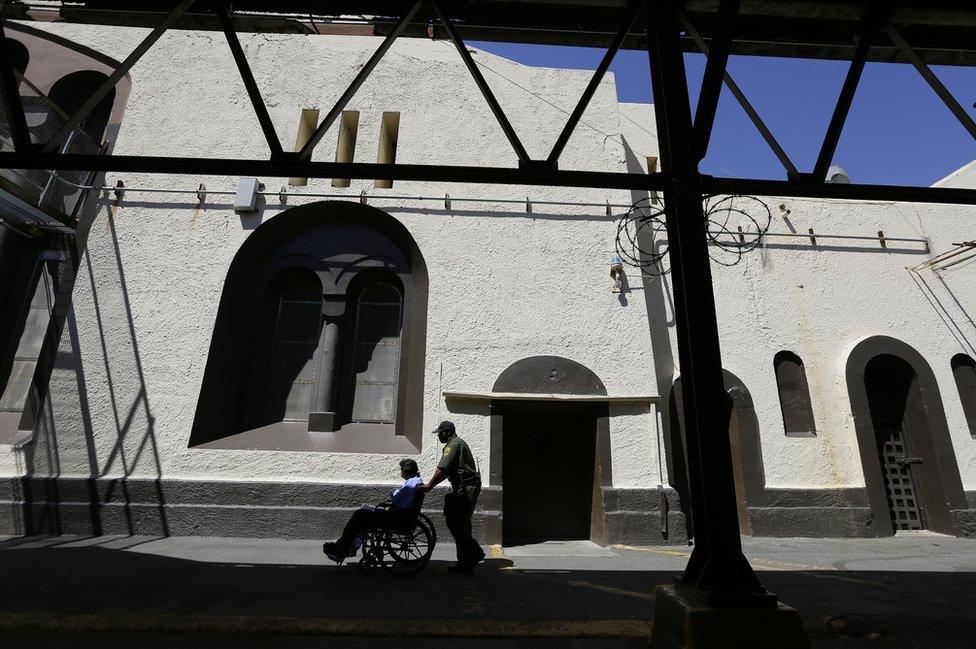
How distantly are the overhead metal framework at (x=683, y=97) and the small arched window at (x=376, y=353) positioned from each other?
5.41 meters

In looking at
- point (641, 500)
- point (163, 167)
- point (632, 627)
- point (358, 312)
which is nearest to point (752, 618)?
point (632, 627)

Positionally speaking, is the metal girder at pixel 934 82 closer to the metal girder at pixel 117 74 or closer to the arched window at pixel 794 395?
the metal girder at pixel 117 74

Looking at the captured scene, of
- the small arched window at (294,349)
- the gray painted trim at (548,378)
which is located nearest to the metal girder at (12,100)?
the small arched window at (294,349)

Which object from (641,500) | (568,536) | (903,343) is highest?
(903,343)

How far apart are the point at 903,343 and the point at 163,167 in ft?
40.1

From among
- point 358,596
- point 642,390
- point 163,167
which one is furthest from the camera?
point 642,390

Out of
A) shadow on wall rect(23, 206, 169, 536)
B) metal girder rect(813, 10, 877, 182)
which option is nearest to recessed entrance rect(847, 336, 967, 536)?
metal girder rect(813, 10, 877, 182)

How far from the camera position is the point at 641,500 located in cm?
811

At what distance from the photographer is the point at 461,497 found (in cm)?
616

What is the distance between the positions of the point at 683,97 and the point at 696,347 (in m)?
1.85

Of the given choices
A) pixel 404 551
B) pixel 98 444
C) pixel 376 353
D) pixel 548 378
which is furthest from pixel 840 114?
pixel 98 444

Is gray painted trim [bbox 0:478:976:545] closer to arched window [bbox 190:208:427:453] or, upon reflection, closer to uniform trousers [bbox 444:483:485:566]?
arched window [bbox 190:208:427:453]

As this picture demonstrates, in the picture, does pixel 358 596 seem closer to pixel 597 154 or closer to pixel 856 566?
pixel 856 566

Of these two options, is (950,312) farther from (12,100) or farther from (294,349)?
(12,100)
